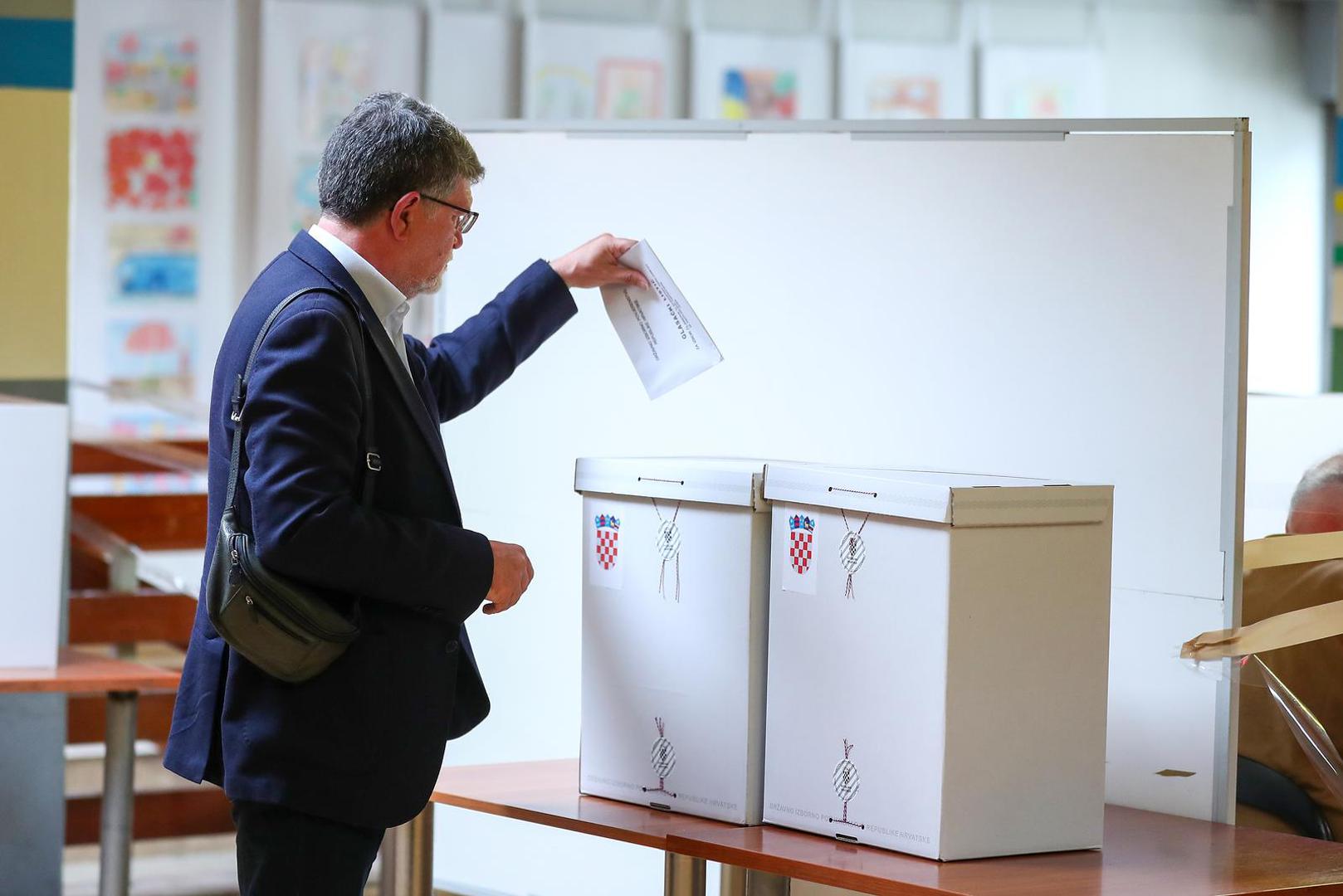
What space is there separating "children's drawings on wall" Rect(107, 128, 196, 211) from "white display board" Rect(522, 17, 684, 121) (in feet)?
4.24

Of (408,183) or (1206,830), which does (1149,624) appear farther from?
(408,183)

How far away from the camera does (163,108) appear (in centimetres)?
527

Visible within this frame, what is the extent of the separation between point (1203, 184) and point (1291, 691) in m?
0.66

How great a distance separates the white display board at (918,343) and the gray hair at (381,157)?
25.7 inches

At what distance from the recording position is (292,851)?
150cm

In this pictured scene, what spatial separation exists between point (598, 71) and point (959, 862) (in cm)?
479

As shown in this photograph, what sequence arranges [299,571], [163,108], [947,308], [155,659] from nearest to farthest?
1. [299,571]
2. [947,308]
3. [155,659]
4. [163,108]

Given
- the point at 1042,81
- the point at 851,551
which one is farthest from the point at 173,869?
the point at 1042,81

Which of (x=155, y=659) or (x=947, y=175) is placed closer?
(x=947, y=175)

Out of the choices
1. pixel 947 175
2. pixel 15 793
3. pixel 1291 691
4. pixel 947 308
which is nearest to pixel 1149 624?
Answer: pixel 1291 691

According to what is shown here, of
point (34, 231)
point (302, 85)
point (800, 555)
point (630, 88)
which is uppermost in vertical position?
point (630, 88)

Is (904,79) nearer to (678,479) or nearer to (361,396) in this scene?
(678,479)

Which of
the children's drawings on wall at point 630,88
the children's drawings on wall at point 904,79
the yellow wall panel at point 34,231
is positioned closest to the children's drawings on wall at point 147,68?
the children's drawings on wall at point 630,88

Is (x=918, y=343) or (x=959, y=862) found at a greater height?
(x=918, y=343)
